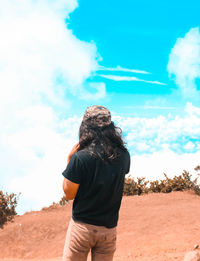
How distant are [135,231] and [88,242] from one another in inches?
263

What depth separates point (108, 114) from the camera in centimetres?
368

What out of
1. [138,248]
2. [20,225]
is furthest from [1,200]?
[138,248]

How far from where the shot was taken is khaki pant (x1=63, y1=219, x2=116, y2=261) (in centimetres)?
359

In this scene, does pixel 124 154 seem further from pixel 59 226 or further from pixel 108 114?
pixel 59 226

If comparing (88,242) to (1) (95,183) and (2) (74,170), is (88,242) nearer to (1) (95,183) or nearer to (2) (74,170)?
(1) (95,183)

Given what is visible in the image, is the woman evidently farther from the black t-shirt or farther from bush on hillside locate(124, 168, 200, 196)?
bush on hillside locate(124, 168, 200, 196)

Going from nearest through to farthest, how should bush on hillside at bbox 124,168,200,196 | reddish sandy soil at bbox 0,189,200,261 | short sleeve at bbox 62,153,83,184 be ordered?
1. short sleeve at bbox 62,153,83,184
2. reddish sandy soil at bbox 0,189,200,261
3. bush on hillside at bbox 124,168,200,196

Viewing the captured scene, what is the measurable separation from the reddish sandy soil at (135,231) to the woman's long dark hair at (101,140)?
4.85 meters

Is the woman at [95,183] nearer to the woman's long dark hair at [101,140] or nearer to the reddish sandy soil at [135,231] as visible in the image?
the woman's long dark hair at [101,140]

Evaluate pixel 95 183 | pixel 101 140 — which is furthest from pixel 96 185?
pixel 101 140

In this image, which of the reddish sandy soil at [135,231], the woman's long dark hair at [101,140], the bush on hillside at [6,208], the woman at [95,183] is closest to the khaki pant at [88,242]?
the woman at [95,183]

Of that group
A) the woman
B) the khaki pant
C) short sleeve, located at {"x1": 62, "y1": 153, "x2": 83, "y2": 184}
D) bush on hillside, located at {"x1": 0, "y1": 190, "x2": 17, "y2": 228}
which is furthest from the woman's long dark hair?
bush on hillside, located at {"x1": 0, "y1": 190, "x2": 17, "y2": 228}

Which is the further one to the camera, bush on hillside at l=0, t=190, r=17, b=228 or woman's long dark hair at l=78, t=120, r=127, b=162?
bush on hillside at l=0, t=190, r=17, b=228

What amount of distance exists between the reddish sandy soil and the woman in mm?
4326
